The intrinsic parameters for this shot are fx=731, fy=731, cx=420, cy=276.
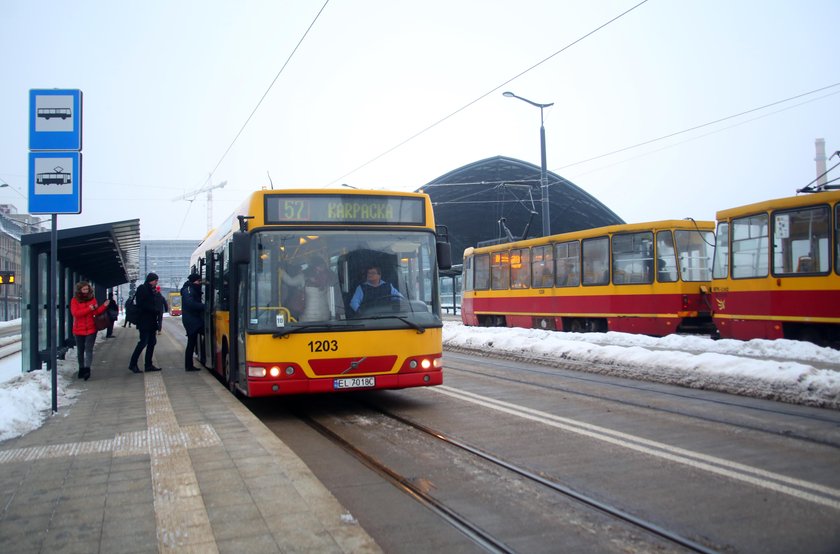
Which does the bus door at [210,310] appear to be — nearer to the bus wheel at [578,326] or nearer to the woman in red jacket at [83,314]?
the woman in red jacket at [83,314]

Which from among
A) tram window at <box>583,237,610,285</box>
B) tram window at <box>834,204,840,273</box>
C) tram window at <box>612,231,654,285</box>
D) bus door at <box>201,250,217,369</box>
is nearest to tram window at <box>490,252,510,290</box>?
tram window at <box>583,237,610,285</box>

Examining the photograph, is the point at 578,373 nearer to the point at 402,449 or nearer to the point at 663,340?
the point at 663,340

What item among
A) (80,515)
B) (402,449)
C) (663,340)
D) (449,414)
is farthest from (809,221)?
(80,515)

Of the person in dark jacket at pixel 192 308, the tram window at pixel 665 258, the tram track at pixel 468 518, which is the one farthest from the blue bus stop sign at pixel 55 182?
the tram window at pixel 665 258

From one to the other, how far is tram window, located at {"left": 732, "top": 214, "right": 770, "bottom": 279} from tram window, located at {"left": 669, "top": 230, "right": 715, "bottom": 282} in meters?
2.71

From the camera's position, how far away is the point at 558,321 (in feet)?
78.0

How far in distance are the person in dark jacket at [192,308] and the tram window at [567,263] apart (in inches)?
486

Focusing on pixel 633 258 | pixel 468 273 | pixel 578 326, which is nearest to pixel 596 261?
pixel 633 258

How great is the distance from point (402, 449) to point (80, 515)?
3226 millimetres

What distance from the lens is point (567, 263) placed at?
2325cm

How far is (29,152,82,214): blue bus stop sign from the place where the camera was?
8188mm

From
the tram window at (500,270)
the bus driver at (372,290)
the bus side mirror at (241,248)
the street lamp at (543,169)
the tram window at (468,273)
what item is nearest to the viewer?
the bus side mirror at (241,248)

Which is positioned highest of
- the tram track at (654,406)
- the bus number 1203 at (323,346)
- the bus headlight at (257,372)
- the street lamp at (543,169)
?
the street lamp at (543,169)

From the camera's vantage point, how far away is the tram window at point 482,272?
95.1 ft
